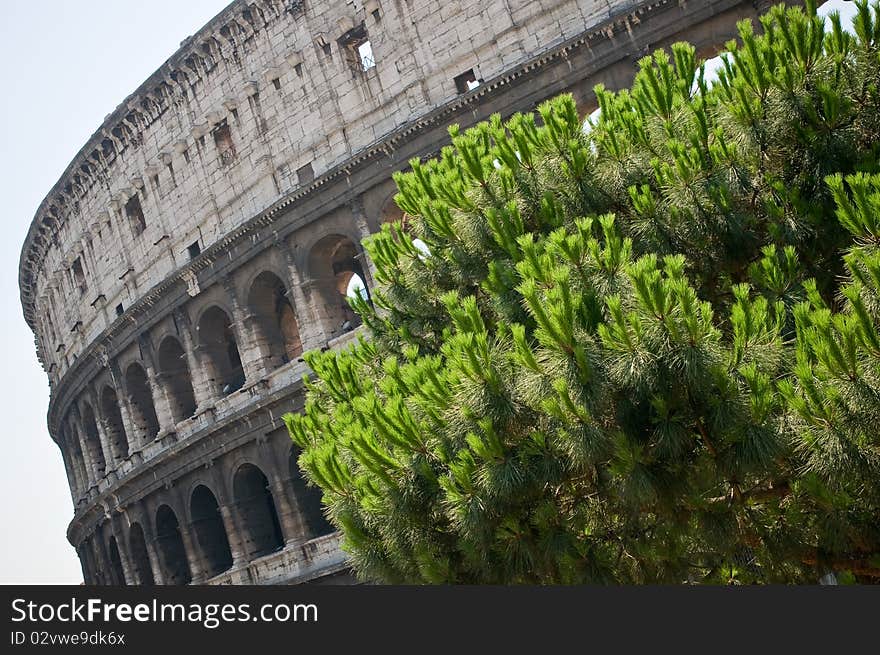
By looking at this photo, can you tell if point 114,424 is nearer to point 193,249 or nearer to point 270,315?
point 193,249

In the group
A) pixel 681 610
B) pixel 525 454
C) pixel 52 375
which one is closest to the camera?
pixel 681 610

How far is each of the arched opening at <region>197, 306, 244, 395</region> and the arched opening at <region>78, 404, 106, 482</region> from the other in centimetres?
605

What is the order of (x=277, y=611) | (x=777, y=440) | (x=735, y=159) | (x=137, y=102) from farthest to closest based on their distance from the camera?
(x=137, y=102)
(x=735, y=159)
(x=777, y=440)
(x=277, y=611)

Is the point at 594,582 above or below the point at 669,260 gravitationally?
below

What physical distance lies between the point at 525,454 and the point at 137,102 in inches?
667

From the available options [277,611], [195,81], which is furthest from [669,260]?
[195,81]

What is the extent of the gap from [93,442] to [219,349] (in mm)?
6680

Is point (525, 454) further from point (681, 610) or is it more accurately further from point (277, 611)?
point (277, 611)

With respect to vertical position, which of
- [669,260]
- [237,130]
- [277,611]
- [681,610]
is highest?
[237,130]

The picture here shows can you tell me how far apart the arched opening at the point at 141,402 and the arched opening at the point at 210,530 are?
106 inches

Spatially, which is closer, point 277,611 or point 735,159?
point 277,611

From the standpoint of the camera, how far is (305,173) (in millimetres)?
20484

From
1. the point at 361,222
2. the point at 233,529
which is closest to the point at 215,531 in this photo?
the point at 233,529

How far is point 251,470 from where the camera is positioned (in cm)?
2141
